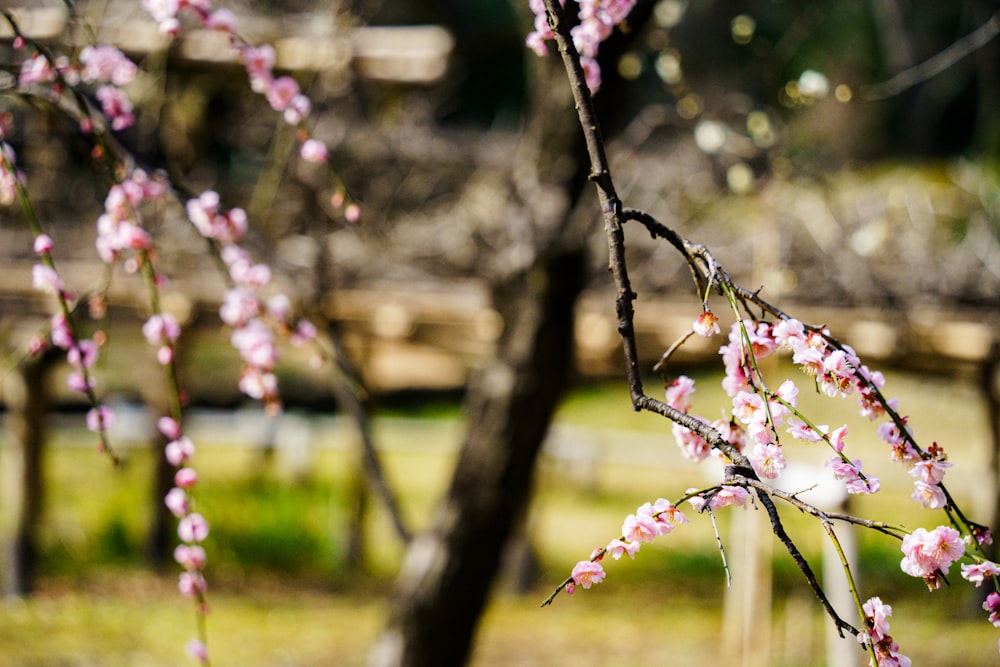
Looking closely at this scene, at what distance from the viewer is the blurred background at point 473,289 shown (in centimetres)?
379

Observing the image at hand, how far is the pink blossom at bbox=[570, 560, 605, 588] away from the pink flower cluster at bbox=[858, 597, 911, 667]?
25cm

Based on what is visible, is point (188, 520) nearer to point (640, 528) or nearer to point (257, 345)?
point (257, 345)

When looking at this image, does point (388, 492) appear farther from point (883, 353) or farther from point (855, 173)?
point (855, 173)

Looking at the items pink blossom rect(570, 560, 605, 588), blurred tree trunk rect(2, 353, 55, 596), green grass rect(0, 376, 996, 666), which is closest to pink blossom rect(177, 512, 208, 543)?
pink blossom rect(570, 560, 605, 588)

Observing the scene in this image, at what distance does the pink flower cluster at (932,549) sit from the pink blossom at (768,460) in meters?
0.14

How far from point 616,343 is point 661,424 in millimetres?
7655

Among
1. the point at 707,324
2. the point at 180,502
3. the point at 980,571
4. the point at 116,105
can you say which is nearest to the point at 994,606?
the point at 980,571

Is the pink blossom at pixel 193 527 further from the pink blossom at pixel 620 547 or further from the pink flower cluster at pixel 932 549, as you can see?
the pink flower cluster at pixel 932 549

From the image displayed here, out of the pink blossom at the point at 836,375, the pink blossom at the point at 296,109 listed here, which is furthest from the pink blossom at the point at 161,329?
the pink blossom at the point at 836,375

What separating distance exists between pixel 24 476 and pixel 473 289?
2.58 m

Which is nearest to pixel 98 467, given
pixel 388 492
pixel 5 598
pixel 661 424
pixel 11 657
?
pixel 5 598

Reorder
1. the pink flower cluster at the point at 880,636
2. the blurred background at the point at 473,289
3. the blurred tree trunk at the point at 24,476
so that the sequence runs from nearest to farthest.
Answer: the pink flower cluster at the point at 880,636
the blurred background at the point at 473,289
the blurred tree trunk at the point at 24,476

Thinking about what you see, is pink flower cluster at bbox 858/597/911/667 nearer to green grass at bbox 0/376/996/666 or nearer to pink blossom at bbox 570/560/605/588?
pink blossom at bbox 570/560/605/588

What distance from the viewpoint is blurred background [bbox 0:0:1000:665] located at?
12.4 feet
